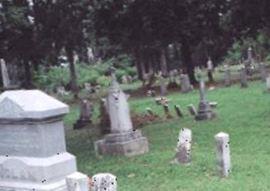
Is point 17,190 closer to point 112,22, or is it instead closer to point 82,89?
point 112,22

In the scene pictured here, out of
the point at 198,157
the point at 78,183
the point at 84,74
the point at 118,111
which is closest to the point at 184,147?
the point at 198,157

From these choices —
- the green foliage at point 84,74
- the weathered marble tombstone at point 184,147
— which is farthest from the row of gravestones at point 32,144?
the green foliage at point 84,74

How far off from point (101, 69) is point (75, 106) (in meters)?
19.8

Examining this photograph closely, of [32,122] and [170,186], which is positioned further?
[170,186]

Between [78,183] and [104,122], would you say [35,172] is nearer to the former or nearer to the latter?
[78,183]

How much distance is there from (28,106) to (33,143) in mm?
572

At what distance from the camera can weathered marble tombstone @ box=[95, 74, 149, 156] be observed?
1413 cm

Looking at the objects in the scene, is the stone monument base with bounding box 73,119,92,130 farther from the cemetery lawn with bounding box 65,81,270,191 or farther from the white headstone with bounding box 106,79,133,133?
the white headstone with bounding box 106,79,133,133

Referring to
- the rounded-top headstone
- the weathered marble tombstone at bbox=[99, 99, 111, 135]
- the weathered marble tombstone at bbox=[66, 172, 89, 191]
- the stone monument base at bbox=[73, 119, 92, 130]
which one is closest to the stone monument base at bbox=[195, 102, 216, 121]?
the weathered marble tombstone at bbox=[99, 99, 111, 135]

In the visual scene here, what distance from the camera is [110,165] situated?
13125 mm

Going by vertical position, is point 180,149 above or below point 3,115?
below

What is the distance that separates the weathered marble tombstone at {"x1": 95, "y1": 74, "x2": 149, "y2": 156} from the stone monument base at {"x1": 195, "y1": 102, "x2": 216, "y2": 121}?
4529 millimetres

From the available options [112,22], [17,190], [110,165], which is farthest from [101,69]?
[17,190]

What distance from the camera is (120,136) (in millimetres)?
14320
